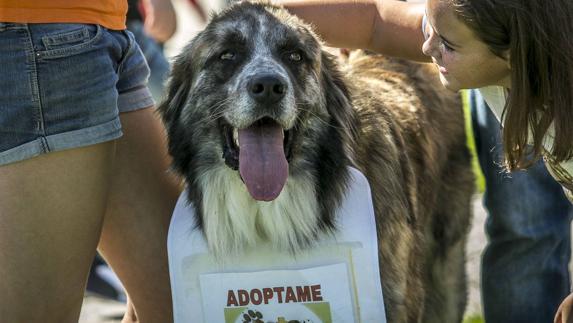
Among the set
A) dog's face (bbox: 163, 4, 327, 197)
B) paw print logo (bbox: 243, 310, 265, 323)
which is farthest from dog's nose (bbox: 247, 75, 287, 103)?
paw print logo (bbox: 243, 310, 265, 323)

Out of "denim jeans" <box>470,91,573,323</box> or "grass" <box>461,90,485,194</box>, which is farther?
"grass" <box>461,90,485,194</box>

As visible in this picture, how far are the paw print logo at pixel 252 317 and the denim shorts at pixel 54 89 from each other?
944mm

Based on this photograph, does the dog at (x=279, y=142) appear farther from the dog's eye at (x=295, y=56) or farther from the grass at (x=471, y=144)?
the grass at (x=471, y=144)

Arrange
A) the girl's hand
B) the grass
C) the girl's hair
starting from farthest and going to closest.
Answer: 1. the grass
2. the girl's hand
3. the girl's hair

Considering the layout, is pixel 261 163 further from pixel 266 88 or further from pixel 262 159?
pixel 266 88

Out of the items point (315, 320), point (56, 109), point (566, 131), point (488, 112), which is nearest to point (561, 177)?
point (566, 131)

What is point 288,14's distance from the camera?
402 cm

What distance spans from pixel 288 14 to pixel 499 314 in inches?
80.6

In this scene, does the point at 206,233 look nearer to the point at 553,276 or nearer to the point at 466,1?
the point at 466,1

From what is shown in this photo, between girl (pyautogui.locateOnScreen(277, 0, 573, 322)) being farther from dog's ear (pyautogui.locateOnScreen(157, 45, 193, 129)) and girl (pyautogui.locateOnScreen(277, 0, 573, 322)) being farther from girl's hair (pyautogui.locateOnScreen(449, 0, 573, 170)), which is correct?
dog's ear (pyautogui.locateOnScreen(157, 45, 193, 129))

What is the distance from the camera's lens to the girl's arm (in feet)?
13.0

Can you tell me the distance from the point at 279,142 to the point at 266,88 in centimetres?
24

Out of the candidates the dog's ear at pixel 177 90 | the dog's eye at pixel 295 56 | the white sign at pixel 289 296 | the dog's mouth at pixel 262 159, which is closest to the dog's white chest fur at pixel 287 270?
the white sign at pixel 289 296

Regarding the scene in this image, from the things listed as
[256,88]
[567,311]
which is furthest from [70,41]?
[567,311]
